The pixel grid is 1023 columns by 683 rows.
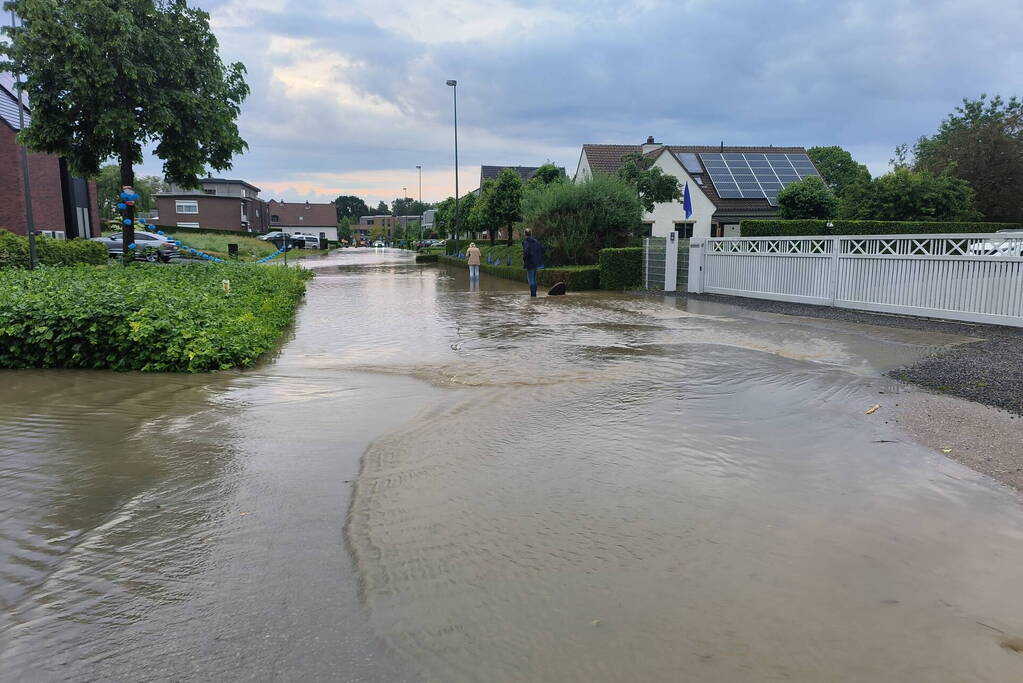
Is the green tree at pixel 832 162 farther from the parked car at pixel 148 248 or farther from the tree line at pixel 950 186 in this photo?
the parked car at pixel 148 248

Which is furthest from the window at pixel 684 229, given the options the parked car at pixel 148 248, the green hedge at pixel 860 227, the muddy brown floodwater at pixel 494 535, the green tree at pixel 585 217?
the muddy brown floodwater at pixel 494 535

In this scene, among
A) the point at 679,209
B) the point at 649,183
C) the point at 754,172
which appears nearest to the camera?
the point at 649,183

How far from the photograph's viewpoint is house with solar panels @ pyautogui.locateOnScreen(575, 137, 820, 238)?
116ft

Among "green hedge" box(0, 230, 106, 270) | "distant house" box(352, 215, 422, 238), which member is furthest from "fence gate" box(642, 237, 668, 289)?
"distant house" box(352, 215, 422, 238)

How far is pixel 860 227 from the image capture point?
25.8 meters

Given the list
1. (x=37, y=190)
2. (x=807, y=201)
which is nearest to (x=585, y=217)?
(x=807, y=201)

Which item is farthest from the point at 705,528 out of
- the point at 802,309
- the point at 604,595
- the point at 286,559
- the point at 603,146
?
the point at 603,146

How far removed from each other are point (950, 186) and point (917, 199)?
167cm

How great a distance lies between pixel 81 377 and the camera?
8.18 metres

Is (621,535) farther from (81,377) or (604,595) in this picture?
(81,377)

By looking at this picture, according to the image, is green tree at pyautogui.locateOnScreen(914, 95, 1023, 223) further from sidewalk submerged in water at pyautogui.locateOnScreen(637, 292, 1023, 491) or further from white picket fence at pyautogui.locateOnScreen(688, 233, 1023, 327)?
sidewalk submerged in water at pyautogui.locateOnScreen(637, 292, 1023, 491)

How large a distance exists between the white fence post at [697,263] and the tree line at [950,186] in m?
13.2

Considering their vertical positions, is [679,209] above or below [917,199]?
above

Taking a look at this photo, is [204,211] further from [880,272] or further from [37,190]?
[880,272]
